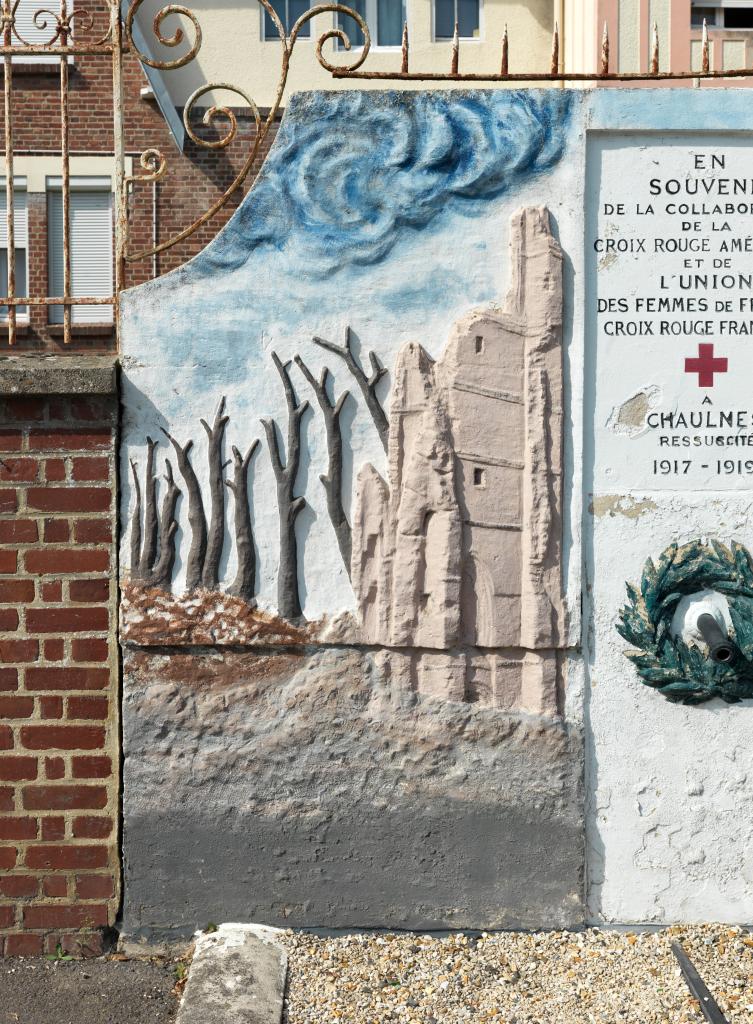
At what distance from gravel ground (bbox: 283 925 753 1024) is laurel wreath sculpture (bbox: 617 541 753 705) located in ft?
2.90

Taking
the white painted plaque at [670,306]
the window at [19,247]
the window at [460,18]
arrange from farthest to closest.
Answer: the window at [460,18]
the window at [19,247]
the white painted plaque at [670,306]

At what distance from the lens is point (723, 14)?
9.92m

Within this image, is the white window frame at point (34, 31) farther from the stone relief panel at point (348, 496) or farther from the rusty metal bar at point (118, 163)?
the stone relief panel at point (348, 496)

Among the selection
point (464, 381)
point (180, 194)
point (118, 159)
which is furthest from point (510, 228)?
point (180, 194)

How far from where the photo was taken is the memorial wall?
403 centimetres

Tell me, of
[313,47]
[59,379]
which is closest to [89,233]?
[313,47]

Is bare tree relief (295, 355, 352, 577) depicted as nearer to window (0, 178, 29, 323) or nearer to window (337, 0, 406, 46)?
window (0, 178, 29, 323)

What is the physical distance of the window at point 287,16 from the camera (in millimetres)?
13203

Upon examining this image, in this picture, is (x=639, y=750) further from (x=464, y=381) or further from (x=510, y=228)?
(x=510, y=228)

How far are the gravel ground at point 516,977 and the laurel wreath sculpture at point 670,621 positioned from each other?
885mm

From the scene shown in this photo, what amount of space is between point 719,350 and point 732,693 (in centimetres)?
121

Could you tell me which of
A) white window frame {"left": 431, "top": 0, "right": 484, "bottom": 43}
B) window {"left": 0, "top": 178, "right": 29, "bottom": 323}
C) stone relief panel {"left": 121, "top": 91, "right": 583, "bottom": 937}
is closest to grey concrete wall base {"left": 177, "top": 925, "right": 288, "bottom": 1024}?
stone relief panel {"left": 121, "top": 91, "right": 583, "bottom": 937}

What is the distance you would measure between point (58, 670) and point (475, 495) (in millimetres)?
1582

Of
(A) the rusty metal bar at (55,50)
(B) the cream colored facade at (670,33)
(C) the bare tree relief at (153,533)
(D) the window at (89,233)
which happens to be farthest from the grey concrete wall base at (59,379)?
(D) the window at (89,233)
